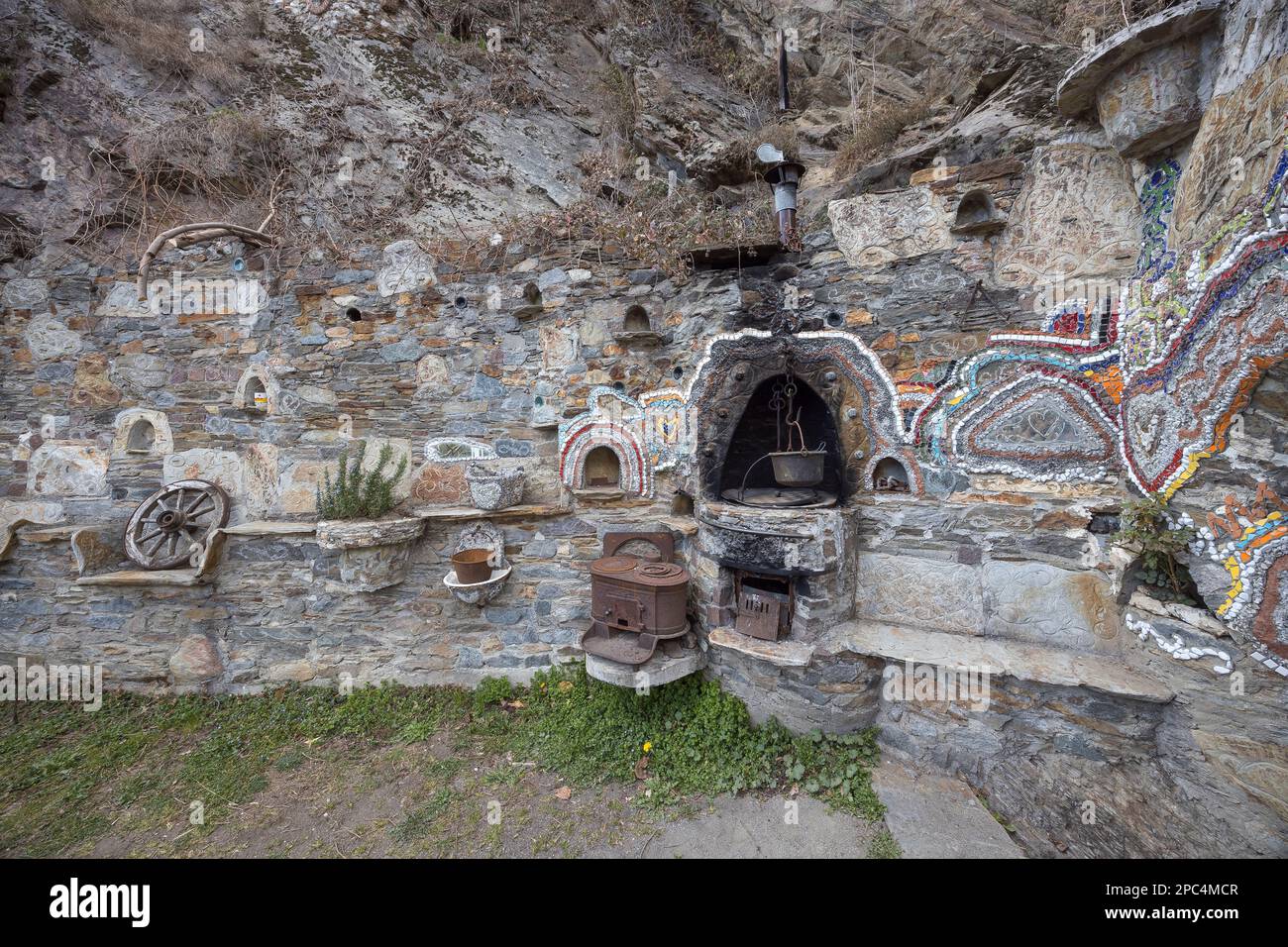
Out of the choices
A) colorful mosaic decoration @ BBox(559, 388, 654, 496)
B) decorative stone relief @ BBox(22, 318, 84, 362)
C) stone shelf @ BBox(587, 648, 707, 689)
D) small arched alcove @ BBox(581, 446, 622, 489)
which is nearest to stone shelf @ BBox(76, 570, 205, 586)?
decorative stone relief @ BBox(22, 318, 84, 362)

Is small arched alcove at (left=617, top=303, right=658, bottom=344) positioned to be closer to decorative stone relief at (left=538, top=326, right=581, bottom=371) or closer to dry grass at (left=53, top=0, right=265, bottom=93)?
decorative stone relief at (left=538, top=326, right=581, bottom=371)

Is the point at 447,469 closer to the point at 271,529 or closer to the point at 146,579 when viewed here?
the point at 271,529

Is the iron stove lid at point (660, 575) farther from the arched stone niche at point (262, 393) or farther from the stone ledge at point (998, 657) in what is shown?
the arched stone niche at point (262, 393)

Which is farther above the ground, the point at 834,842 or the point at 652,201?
the point at 652,201

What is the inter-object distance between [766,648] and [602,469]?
203cm

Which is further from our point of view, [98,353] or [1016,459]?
[98,353]

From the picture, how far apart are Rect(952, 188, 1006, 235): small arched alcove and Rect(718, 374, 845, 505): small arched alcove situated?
4.74 ft

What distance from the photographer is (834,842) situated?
2.52 metres

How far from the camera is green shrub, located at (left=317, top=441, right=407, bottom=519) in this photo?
3701mm

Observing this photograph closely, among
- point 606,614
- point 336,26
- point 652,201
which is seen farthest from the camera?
point 336,26

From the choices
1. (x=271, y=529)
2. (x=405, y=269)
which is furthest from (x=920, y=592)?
(x=271, y=529)

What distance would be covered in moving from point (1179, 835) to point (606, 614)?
3.29m

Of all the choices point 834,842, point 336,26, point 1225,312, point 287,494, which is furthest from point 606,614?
point 336,26

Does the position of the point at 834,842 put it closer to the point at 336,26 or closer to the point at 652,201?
the point at 652,201
